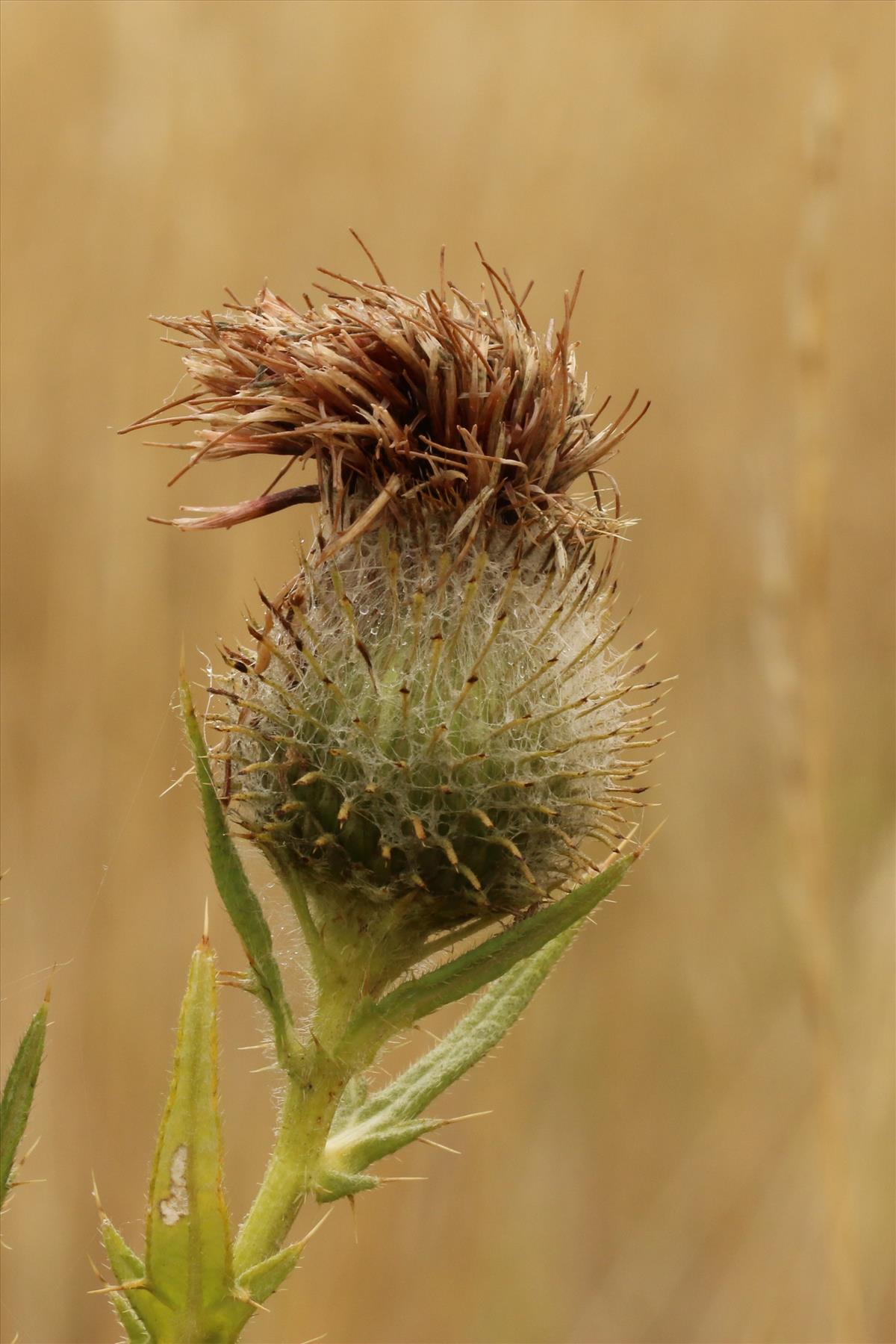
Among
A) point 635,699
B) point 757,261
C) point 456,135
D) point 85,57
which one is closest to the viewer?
point 635,699

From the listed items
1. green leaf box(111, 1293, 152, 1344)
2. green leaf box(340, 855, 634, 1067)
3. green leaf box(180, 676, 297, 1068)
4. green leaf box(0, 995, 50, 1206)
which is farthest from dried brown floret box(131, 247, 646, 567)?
green leaf box(111, 1293, 152, 1344)

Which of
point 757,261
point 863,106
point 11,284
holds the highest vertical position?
point 863,106

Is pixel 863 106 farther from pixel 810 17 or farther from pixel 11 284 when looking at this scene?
pixel 11 284

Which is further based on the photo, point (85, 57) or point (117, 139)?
point (85, 57)

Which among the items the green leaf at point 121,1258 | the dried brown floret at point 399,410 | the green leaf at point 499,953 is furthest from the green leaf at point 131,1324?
the dried brown floret at point 399,410

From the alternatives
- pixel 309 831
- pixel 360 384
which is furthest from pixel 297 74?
pixel 309 831

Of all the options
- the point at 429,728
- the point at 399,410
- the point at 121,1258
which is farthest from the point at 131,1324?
the point at 399,410

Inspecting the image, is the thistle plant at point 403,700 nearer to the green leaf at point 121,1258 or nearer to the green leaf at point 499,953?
the green leaf at point 499,953

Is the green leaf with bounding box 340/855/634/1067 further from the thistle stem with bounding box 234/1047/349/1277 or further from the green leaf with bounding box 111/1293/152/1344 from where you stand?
the green leaf with bounding box 111/1293/152/1344

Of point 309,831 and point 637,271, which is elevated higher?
point 637,271
